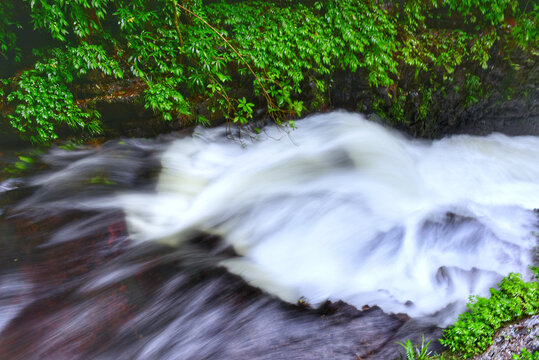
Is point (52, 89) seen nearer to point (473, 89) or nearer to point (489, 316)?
point (489, 316)

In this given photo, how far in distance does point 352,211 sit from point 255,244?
1.43m

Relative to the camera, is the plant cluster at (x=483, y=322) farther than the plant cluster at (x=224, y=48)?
No

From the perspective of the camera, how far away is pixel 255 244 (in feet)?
11.8

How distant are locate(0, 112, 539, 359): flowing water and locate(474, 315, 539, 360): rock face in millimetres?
Answer: 458

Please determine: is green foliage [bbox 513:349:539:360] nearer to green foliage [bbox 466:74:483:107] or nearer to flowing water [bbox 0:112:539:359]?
flowing water [bbox 0:112:539:359]

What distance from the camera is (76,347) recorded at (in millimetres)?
2326

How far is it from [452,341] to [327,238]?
161 cm

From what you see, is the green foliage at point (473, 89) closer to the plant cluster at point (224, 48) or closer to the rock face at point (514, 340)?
the plant cluster at point (224, 48)

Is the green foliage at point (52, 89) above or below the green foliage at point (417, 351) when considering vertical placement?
above

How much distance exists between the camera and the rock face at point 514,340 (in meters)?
2.09

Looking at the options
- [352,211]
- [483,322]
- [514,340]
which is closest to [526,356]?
[514,340]

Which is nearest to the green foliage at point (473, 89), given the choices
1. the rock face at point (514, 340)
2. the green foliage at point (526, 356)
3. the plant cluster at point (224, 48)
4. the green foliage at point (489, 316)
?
the plant cluster at point (224, 48)

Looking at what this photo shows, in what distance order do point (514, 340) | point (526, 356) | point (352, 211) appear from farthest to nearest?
point (352, 211)
point (514, 340)
point (526, 356)

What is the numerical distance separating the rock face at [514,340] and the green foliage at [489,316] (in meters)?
0.04
